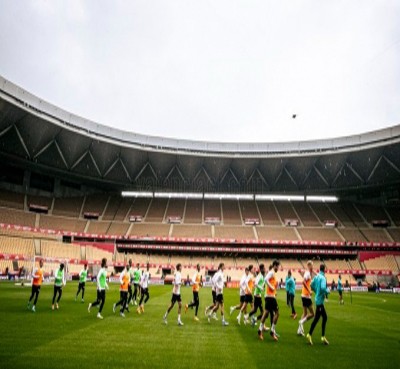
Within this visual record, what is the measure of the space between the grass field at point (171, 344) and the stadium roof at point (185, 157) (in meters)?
35.8

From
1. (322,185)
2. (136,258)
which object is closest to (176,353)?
(136,258)

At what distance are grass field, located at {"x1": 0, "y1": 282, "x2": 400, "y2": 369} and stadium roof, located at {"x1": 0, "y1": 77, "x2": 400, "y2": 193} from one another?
3578 centimetres

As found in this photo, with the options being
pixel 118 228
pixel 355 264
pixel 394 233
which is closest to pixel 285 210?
pixel 355 264

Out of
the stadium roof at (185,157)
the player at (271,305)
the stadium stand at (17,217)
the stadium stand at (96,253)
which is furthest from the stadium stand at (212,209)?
the player at (271,305)

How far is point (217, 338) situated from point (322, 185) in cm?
5446

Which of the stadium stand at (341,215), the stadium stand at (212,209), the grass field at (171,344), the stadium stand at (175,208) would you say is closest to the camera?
the grass field at (171,344)

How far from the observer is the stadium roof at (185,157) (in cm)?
4647

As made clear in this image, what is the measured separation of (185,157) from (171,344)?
49194mm

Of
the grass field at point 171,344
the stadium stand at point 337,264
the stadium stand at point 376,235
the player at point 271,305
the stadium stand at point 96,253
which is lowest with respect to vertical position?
the grass field at point 171,344

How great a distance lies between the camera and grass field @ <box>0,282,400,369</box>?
8031 mm

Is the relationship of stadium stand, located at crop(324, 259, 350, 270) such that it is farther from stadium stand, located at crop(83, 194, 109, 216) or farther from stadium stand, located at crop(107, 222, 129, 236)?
stadium stand, located at crop(83, 194, 109, 216)

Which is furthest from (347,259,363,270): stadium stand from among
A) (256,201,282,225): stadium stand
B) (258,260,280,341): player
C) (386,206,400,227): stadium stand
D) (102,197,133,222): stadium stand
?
(258,260,280,341): player

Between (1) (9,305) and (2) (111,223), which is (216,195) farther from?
(1) (9,305)

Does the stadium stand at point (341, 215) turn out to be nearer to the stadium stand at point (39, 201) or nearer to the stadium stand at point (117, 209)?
the stadium stand at point (117, 209)
